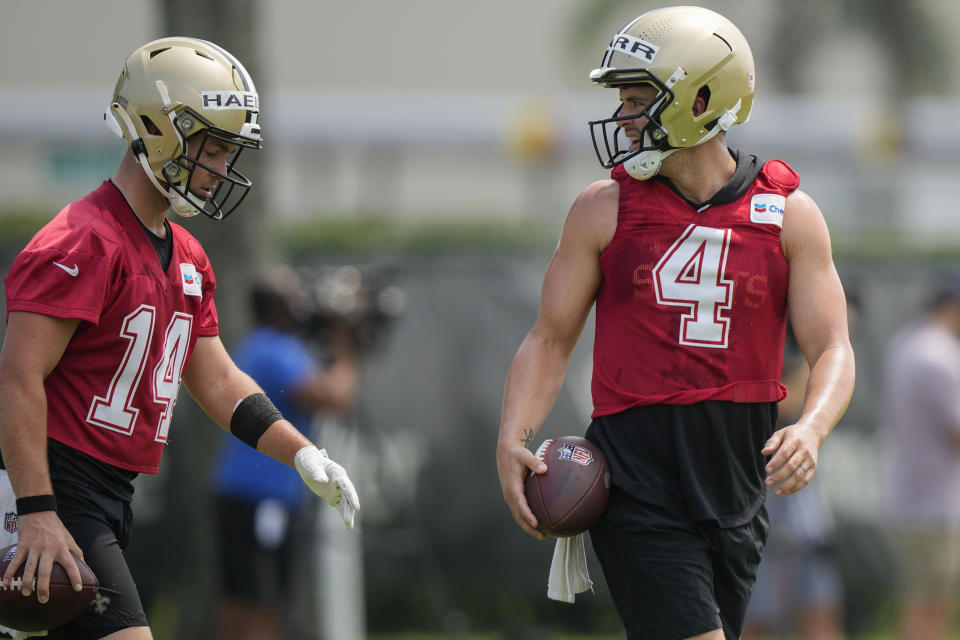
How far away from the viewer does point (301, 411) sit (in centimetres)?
712

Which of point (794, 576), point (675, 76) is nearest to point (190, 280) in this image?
point (675, 76)

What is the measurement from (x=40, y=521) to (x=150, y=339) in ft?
2.00

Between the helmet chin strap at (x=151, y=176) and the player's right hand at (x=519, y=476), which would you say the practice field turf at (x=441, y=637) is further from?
the helmet chin strap at (x=151, y=176)

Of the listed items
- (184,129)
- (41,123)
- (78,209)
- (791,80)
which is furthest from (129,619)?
(791,80)

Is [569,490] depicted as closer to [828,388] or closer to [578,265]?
[578,265]

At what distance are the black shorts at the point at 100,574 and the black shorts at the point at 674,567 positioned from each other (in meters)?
1.44

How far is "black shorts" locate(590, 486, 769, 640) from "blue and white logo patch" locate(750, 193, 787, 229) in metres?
0.91

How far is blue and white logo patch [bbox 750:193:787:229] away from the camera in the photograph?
4.00m

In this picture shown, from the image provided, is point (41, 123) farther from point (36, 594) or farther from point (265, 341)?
point (36, 594)

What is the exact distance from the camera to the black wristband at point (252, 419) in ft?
13.6

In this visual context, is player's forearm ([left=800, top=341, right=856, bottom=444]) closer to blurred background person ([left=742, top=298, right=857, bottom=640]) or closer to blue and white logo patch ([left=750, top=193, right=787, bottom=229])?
blue and white logo patch ([left=750, top=193, right=787, bottom=229])

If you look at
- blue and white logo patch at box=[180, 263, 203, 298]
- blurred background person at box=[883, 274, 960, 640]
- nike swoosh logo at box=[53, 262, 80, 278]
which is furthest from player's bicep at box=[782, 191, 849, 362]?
blurred background person at box=[883, 274, 960, 640]

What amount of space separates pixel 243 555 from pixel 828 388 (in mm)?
4138

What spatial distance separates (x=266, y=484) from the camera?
7.10m
